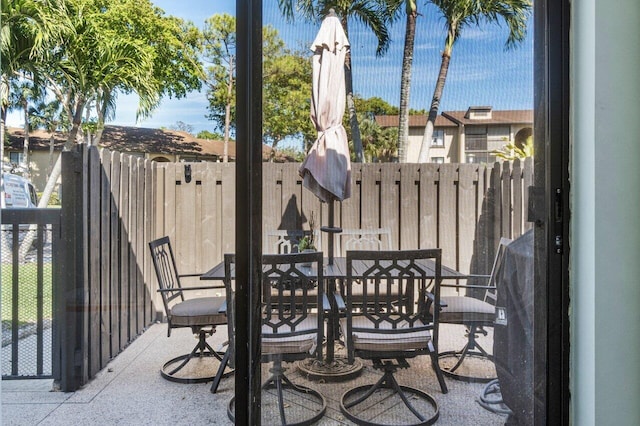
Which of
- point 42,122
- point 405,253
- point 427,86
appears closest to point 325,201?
point 405,253

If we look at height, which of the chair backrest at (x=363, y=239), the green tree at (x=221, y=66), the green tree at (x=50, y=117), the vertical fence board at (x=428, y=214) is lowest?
the chair backrest at (x=363, y=239)

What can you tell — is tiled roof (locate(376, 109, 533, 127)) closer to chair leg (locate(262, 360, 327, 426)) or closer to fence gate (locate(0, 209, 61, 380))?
chair leg (locate(262, 360, 327, 426))

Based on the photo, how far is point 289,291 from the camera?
1677mm

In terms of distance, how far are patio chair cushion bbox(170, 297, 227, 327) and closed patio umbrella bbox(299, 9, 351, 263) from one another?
2.10ft

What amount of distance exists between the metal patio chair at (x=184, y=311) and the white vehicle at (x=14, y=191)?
2.06ft

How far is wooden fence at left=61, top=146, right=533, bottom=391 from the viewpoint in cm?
170

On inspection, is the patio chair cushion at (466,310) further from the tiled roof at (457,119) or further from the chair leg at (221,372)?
the chair leg at (221,372)

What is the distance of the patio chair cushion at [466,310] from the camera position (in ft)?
5.64

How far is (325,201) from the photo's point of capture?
5.54 ft

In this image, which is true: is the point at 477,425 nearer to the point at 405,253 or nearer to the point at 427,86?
the point at 405,253

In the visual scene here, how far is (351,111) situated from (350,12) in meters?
0.40

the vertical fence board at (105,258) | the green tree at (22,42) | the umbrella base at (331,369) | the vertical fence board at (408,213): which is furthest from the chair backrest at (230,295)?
the green tree at (22,42)

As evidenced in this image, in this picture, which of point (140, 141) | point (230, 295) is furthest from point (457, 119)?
point (140, 141)

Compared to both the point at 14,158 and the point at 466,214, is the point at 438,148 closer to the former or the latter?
the point at 466,214
